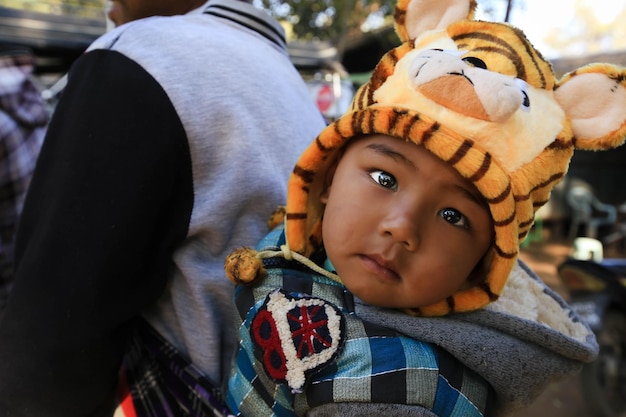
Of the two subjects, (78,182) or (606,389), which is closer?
(78,182)

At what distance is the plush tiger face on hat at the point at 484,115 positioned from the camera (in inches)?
42.4

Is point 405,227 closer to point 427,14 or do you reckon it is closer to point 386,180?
point 386,180

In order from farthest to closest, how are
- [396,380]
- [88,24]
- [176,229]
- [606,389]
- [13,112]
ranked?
1. [88,24]
2. [606,389]
3. [13,112]
4. [176,229]
5. [396,380]

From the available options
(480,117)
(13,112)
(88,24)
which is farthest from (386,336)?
(88,24)

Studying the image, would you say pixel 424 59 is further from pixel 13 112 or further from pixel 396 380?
pixel 13 112

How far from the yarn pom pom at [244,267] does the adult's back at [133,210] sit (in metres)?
0.15

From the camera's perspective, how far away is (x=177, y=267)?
1.39 meters

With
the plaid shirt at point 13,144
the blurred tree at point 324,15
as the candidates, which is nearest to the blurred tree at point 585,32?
the blurred tree at point 324,15

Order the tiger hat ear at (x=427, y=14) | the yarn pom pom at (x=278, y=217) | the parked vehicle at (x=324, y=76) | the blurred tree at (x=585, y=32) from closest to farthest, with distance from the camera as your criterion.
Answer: the tiger hat ear at (x=427, y=14) < the yarn pom pom at (x=278, y=217) < the parked vehicle at (x=324, y=76) < the blurred tree at (x=585, y=32)

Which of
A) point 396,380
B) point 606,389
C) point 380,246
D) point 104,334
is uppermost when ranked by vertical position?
point 380,246

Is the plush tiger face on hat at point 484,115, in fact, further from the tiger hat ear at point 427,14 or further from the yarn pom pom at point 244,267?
the yarn pom pom at point 244,267

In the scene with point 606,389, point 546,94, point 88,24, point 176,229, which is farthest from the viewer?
point 88,24

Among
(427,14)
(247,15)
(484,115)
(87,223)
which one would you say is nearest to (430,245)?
(484,115)

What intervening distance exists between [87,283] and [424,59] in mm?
905
